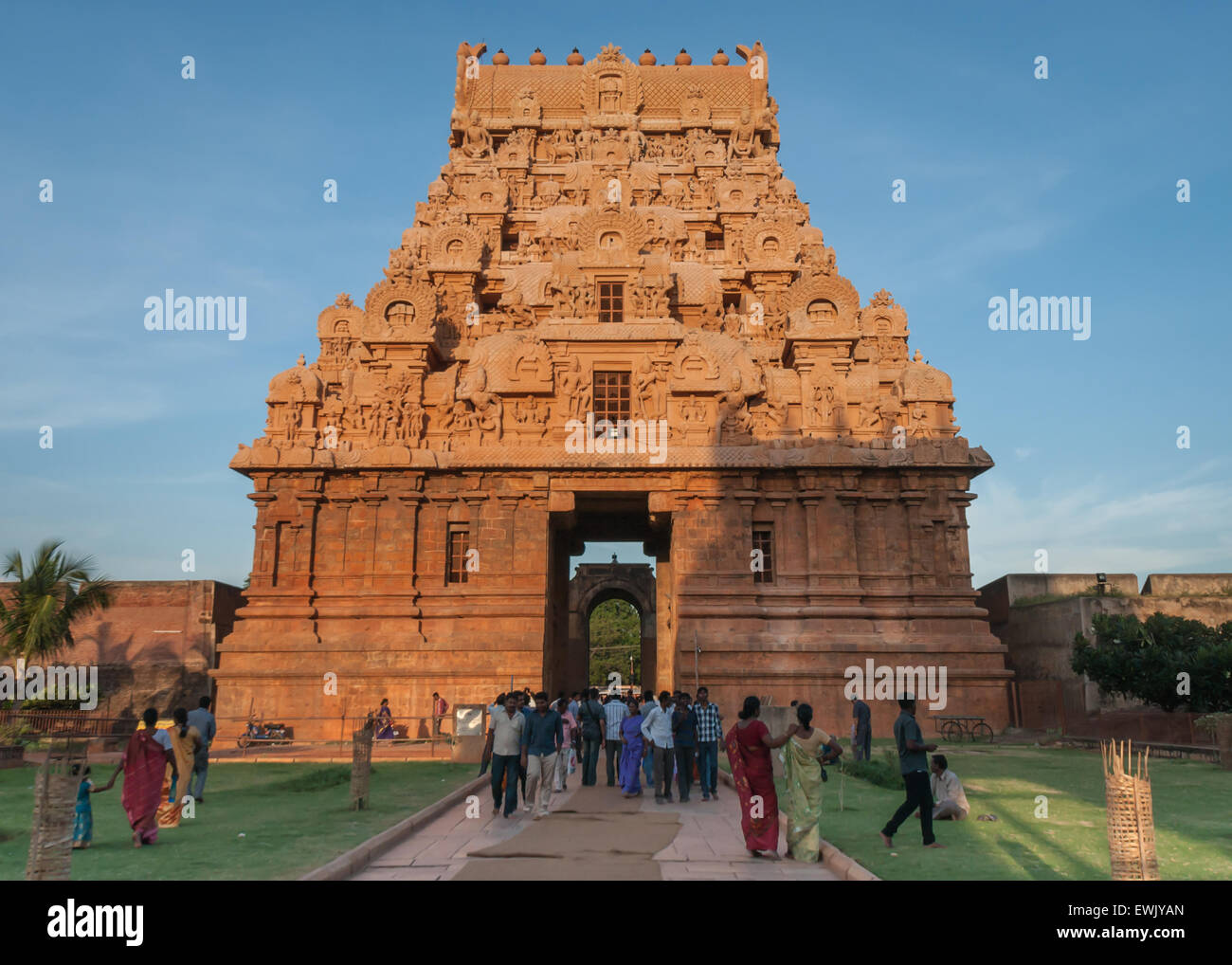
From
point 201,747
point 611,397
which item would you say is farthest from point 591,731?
point 611,397

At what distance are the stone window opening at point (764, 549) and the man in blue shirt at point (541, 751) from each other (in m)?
16.3

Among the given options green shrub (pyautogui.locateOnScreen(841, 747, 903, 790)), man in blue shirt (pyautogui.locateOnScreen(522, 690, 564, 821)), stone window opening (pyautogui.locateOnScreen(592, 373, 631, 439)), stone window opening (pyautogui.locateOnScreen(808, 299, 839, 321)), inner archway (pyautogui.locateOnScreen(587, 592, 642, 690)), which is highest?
stone window opening (pyautogui.locateOnScreen(808, 299, 839, 321))

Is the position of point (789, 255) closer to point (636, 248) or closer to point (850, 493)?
point (636, 248)

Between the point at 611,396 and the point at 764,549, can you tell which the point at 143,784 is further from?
the point at 764,549

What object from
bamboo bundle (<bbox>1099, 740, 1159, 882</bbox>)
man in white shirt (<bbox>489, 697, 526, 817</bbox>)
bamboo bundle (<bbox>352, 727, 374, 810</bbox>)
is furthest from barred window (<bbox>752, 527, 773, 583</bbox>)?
bamboo bundle (<bbox>1099, 740, 1159, 882</bbox>)

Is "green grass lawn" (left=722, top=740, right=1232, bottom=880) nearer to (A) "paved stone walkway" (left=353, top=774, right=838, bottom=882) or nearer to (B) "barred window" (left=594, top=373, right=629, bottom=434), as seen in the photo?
(A) "paved stone walkway" (left=353, top=774, right=838, bottom=882)

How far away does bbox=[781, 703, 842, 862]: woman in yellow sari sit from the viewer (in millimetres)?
10164

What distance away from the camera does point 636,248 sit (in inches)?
1262

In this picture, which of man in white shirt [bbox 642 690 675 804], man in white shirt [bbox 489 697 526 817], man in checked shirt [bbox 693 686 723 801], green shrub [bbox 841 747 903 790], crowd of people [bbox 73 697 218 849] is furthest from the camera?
green shrub [bbox 841 747 903 790]

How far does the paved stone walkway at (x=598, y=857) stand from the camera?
30.7 feet

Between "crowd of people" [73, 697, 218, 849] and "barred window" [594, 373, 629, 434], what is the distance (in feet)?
61.3

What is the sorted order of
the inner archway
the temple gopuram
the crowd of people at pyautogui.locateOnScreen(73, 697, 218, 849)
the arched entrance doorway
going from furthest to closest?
the inner archway < the arched entrance doorway < the temple gopuram < the crowd of people at pyautogui.locateOnScreen(73, 697, 218, 849)
